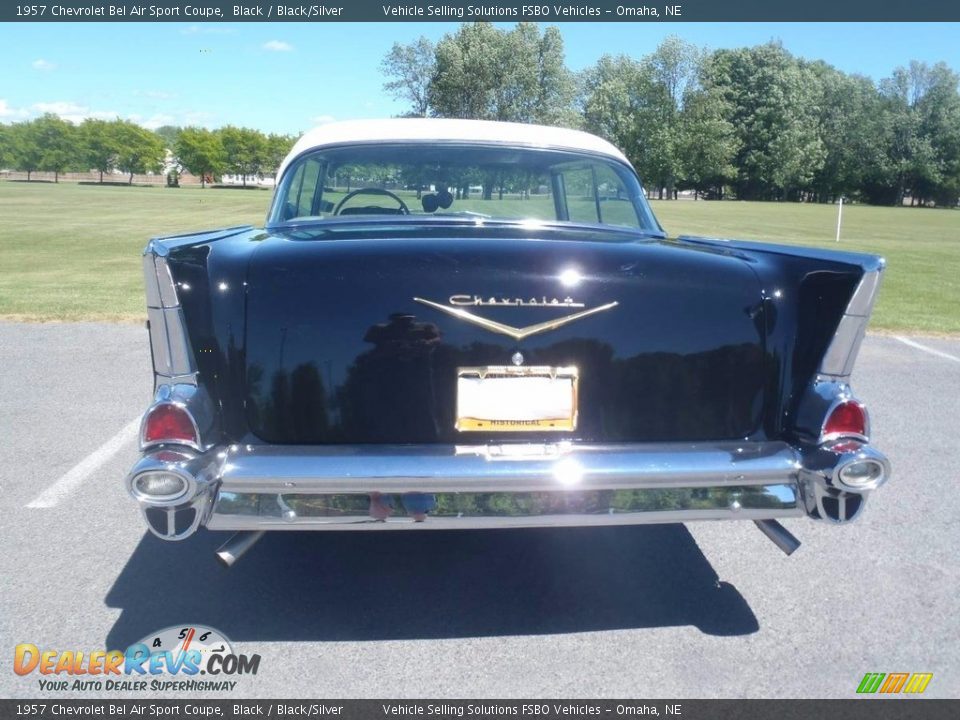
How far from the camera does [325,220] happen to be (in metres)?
3.68

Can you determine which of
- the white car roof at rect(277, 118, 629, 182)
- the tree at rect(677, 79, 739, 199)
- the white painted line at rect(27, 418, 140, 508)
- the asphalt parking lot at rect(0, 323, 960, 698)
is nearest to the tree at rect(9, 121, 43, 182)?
the tree at rect(677, 79, 739, 199)

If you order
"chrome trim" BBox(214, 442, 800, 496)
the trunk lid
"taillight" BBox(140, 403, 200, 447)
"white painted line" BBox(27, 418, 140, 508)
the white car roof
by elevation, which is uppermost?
the white car roof

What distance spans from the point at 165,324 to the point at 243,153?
105 meters

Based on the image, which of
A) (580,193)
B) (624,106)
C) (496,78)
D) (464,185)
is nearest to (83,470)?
(464,185)

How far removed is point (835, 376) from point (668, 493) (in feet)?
2.36

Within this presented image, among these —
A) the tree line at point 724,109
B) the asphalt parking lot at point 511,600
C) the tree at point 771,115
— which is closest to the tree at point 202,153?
the tree line at point 724,109

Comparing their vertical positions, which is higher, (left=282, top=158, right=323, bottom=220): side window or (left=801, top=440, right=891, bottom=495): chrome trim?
(left=282, top=158, right=323, bottom=220): side window

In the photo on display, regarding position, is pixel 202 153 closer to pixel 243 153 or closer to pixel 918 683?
pixel 243 153

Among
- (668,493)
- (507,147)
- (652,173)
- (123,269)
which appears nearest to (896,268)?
(123,269)

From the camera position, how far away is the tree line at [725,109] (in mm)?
50531

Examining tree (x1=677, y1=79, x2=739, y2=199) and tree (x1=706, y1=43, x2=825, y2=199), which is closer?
tree (x1=677, y1=79, x2=739, y2=199)

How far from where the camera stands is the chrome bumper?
264 centimetres

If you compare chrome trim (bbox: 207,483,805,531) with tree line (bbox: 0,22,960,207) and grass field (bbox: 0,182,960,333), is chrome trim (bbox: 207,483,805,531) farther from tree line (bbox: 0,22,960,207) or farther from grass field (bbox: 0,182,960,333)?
tree line (bbox: 0,22,960,207)

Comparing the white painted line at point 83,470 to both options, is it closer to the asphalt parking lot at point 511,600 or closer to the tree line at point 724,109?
the asphalt parking lot at point 511,600
